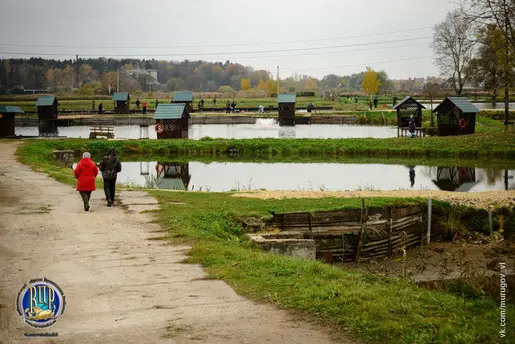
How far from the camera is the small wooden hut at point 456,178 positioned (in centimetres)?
3062

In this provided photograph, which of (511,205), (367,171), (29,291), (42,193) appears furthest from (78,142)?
(29,291)

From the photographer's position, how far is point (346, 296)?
31.1ft

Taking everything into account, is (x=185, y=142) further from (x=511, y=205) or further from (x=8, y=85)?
(x=8, y=85)

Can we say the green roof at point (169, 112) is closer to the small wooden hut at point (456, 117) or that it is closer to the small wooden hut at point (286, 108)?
the small wooden hut at point (456, 117)

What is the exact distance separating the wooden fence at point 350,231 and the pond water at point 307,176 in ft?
28.3

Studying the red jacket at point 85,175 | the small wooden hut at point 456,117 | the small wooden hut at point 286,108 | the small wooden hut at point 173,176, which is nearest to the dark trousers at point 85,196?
the red jacket at point 85,175

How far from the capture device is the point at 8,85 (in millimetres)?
142000

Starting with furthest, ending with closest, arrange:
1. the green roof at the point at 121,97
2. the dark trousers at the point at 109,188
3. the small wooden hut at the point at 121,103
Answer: the small wooden hut at the point at 121,103 < the green roof at the point at 121,97 < the dark trousers at the point at 109,188

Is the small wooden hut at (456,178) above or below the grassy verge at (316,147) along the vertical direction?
below

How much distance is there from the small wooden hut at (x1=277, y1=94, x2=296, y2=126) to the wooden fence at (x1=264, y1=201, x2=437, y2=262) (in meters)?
55.5

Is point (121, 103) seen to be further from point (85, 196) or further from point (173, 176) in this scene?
point (85, 196)

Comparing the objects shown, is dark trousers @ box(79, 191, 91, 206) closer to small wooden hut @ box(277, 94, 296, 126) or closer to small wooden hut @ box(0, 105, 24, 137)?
small wooden hut @ box(0, 105, 24, 137)

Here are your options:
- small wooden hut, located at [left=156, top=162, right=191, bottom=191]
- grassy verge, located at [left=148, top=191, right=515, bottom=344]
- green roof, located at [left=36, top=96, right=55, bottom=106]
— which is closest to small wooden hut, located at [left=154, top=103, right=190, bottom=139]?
small wooden hut, located at [left=156, top=162, right=191, bottom=191]

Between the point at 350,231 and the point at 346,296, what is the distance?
330 inches
